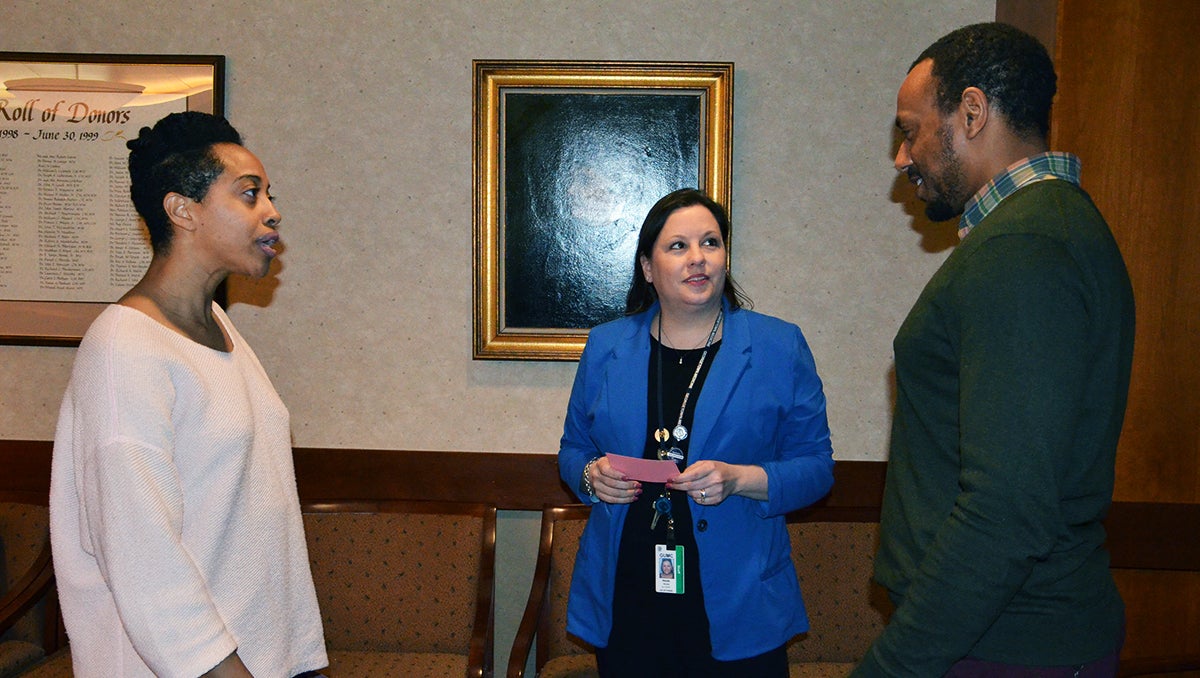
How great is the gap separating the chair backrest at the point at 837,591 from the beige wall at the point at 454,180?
398 mm

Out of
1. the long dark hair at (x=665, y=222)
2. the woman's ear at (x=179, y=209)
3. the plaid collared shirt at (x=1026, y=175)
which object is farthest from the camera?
the long dark hair at (x=665, y=222)

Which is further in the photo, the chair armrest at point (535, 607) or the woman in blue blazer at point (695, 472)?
the chair armrest at point (535, 607)

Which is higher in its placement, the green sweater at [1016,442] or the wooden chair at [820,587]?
the green sweater at [1016,442]

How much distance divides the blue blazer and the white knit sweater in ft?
2.98

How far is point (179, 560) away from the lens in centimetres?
166

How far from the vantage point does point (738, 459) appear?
2.57 meters

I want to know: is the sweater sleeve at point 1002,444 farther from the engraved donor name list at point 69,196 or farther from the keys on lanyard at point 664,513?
the engraved donor name list at point 69,196

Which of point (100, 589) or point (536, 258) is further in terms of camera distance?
point (536, 258)

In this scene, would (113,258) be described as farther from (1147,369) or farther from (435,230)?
(1147,369)

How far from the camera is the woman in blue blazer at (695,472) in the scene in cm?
247

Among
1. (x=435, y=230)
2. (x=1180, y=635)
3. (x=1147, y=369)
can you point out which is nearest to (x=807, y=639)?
(x=1180, y=635)

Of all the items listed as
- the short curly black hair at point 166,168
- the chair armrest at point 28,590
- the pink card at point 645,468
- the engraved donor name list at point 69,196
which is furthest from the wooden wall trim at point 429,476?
the short curly black hair at point 166,168

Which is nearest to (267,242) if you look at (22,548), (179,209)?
(179,209)

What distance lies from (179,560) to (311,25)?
257 cm
